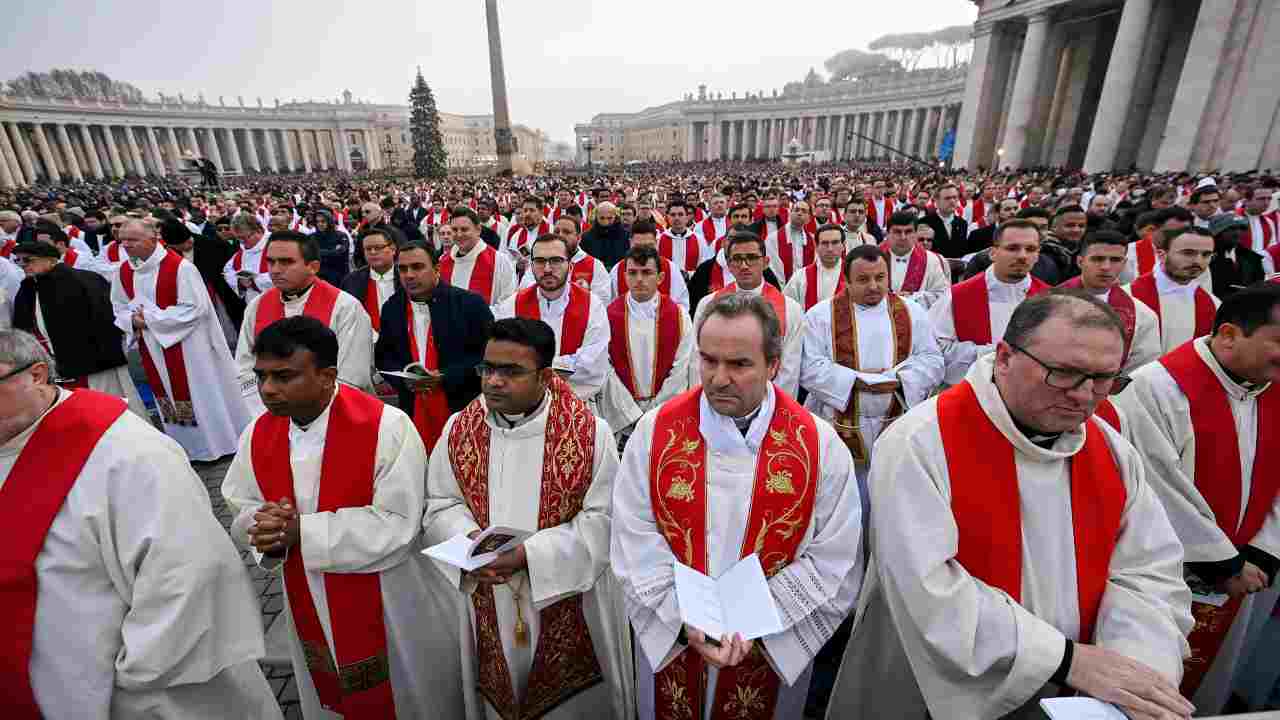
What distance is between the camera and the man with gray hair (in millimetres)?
2270

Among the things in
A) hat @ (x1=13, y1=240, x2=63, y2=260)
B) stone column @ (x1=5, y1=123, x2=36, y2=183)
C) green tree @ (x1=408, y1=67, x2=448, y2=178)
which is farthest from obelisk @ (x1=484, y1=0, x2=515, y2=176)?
stone column @ (x1=5, y1=123, x2=36, y2=183)

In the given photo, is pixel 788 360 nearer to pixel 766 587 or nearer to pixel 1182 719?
pixel 766 587

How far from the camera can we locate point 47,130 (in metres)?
61.8

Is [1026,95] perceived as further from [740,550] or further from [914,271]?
[740,550]

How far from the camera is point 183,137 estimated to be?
74438 mm

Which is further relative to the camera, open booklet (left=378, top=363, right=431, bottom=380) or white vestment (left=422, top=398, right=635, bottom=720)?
open booklet (left=378, top=363, right=431, bottom=380)

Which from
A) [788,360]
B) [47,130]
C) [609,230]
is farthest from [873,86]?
[47,130]

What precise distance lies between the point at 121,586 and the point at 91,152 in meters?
89.6

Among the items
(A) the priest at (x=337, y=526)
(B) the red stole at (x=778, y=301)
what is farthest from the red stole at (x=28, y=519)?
(B) the red stole at (x=778, y=301)

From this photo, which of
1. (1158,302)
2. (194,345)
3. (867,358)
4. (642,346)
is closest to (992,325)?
(867,358)

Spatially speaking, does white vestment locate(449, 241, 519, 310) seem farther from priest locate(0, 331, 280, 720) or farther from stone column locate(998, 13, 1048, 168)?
stone column locate(998, 13, 1048, 168)

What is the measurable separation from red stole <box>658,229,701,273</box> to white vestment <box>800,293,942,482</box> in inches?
204

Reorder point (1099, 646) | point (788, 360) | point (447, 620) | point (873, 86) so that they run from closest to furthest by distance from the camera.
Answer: point (1099, 646)
point (447, 620)
point (788, 360)
point (873, 86)

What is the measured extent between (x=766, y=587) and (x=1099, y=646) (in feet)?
3.68
